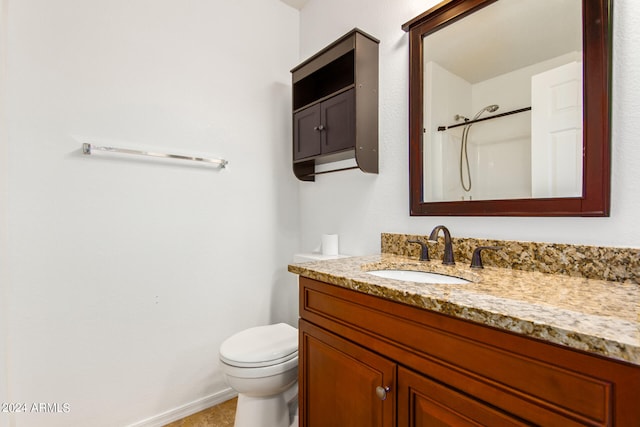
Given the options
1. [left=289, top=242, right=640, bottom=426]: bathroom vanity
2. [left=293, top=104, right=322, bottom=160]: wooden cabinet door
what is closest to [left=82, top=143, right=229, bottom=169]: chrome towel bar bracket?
[left=293, top=104, right=322, bottom=160]: wooden cabinet door

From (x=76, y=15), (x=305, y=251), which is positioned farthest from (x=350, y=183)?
(x=76, y=15)

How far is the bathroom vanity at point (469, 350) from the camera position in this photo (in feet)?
1.66

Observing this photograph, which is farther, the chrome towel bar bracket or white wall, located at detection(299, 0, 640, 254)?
the chrome towel bar bracket

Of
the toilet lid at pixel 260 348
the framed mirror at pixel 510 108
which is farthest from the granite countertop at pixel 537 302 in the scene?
the toilet lid at pixel 260 348

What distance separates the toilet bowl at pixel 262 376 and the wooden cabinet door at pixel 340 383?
0.72ft

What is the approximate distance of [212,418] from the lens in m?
1.63

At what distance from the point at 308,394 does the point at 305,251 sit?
3.48 ft

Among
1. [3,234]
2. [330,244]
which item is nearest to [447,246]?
[330,244]

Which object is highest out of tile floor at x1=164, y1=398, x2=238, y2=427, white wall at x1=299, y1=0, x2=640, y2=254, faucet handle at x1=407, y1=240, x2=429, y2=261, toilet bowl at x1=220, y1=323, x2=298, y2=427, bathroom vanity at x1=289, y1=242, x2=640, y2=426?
white wall at x1=299, y1=0, x2=640, y2=254

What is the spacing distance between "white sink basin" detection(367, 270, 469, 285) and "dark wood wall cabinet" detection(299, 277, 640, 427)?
27cm

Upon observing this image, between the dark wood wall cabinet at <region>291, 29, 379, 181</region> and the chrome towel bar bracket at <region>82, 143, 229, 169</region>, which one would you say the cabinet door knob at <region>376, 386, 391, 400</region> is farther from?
the chrome towel bar bracket at <region>82, 143, 229, 169</region>

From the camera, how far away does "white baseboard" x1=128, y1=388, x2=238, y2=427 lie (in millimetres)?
1536

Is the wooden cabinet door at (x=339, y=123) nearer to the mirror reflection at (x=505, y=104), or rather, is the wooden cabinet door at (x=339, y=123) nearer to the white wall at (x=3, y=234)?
the mirror reflection at (x=505, y=104)

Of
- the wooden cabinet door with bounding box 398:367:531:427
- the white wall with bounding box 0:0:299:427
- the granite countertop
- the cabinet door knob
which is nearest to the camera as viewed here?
the granite countertop
